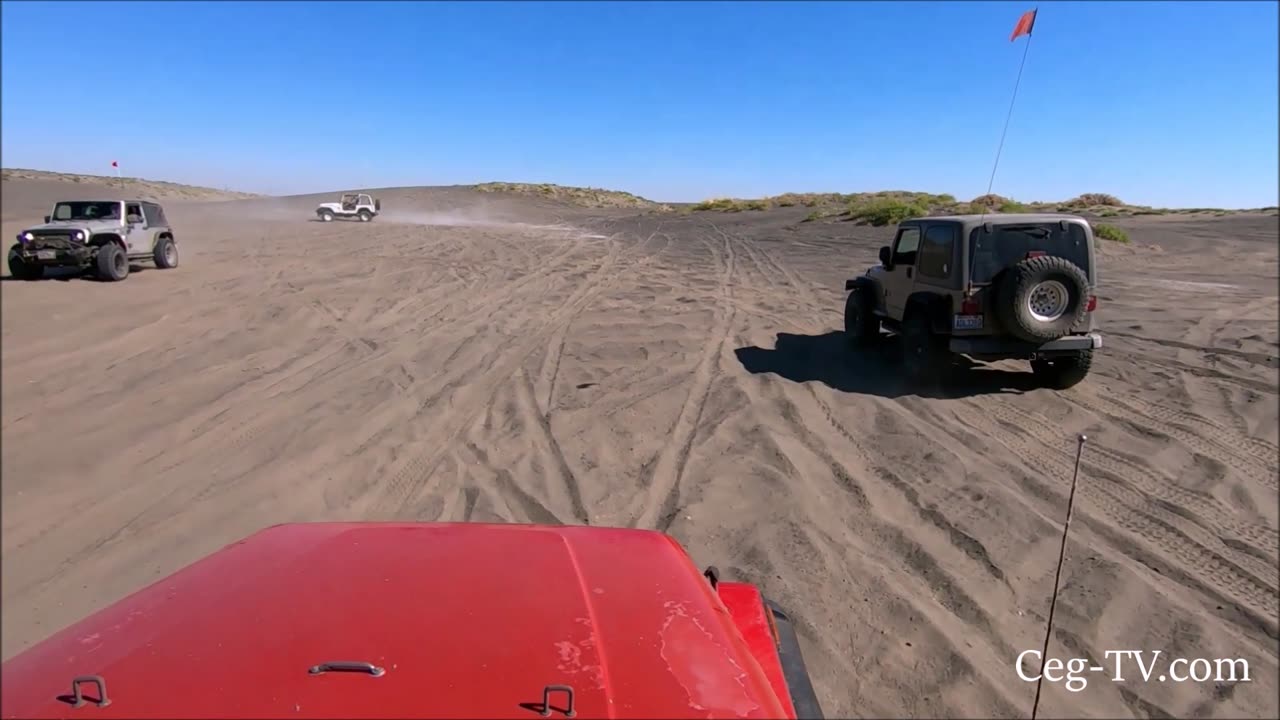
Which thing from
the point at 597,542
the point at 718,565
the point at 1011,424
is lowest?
the point at 718,565

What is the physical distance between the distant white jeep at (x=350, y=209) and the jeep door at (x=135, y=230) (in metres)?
21.5

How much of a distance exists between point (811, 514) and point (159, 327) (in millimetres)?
8998

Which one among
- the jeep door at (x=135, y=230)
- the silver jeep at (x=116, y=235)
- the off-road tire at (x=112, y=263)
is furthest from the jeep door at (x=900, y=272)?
the jeep door at (x=135, y=230)

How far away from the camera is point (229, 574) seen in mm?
2127

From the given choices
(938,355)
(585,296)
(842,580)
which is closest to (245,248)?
(585,296)

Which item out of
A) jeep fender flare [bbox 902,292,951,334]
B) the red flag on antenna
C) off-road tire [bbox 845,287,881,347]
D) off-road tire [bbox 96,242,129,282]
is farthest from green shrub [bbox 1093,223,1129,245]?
off-road tire [bbox 96,242,129,282]

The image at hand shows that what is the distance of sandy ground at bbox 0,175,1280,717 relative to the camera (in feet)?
11.4

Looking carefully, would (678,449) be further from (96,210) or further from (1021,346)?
(96,210)

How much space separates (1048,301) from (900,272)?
1934 mm

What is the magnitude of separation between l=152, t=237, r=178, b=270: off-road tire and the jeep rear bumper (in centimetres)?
1532

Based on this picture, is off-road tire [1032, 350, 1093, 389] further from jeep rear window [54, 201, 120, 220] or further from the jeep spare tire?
jeep rear window [54, 201, 120, 220]

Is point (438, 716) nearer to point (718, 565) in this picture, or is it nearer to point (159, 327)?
point (718, 565)

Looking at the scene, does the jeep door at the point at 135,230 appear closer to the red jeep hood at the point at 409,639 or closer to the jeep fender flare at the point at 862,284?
the jeep fender flare at the point at 862,284

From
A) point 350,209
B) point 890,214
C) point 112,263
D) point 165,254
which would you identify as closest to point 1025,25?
point 112,263
